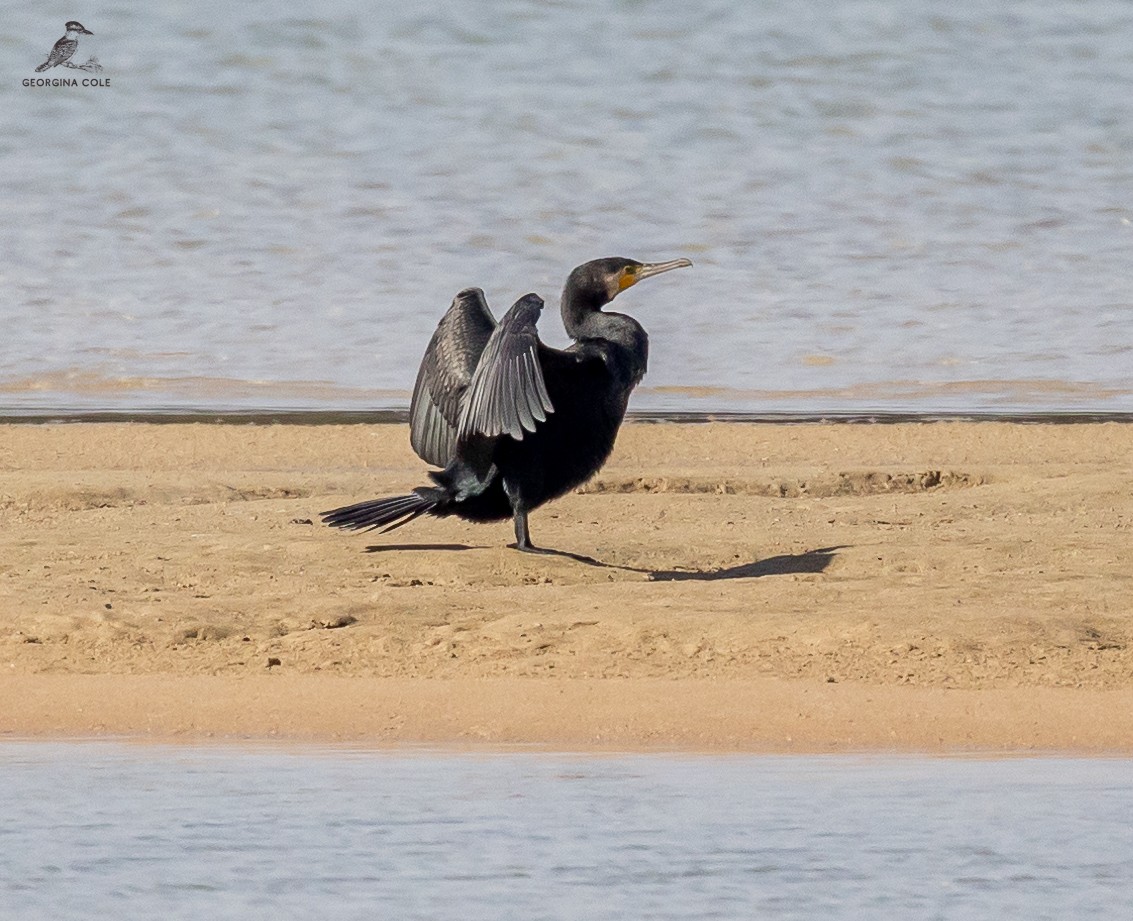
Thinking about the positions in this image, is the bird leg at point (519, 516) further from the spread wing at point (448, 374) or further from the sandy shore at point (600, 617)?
the spread wing at point (448, 374)

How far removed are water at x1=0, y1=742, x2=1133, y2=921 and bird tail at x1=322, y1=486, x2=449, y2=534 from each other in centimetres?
305

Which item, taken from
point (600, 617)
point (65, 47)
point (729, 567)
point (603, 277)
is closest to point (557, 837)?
point (600, 617)

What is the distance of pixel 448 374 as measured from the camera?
9578 mm

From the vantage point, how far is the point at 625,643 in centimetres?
784

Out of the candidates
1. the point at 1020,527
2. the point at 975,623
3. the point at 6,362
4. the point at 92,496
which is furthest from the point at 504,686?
the point at 6,362

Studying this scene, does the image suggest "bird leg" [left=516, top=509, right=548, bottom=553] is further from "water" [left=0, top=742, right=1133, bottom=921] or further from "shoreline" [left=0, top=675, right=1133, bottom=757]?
"water" [left=0, top=742, right=1133, bottom=921]

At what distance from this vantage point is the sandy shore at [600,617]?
7023 mm

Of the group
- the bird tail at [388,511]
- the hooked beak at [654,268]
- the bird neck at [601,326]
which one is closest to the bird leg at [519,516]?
the bird tail at [388,511]

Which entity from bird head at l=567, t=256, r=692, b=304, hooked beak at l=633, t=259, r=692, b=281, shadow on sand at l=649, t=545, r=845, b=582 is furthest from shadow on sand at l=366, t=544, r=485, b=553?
hooked beak at l=633, t=259, r=692, b=281

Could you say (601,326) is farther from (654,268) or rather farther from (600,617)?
(600,617)

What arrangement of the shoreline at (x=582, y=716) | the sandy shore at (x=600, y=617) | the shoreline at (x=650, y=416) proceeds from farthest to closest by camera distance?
1. the shoreline at (x=650, y=416)
2. the sandy shore at (x=600, y=617)
3. the shoreline at (x=582, y=716)

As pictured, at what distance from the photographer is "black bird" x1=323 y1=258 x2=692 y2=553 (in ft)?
28.9

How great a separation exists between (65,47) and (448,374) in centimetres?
2155

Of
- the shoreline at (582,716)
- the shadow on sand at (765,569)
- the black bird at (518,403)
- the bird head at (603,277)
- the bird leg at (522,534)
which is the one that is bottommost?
the shoreline at (582,716)
